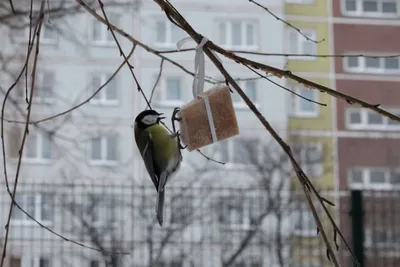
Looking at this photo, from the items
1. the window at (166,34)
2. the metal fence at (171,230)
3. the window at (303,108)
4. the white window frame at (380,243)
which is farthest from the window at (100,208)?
the window at (303,108)

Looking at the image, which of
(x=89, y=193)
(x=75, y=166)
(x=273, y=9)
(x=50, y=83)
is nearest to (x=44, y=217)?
(x=89, y=193)

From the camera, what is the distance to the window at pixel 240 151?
3.21 metres

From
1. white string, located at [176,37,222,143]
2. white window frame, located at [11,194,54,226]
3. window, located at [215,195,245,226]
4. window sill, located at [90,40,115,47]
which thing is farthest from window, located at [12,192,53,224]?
white string, located at [176,37,222,143]

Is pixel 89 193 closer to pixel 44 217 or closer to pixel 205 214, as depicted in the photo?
pixel 44 217

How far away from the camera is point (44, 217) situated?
7.73 ft

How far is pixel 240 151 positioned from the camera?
11.0ft

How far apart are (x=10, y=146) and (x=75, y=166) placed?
0.33m

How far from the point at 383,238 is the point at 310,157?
118 centimetres

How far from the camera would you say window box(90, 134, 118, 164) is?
3.33 metres

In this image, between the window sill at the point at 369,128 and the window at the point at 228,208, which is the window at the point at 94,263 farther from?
the window sill at the point at 369,128

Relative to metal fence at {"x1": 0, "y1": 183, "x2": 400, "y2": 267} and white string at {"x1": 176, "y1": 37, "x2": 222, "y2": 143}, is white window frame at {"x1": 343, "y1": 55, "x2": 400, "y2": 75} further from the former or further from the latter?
white string at {"x1": 176, "y1": 37, "x2": 222, "y2": 143}

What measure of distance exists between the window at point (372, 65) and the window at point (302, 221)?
1.35 metres

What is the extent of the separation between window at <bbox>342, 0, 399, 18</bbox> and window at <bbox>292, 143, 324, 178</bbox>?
0.86 m

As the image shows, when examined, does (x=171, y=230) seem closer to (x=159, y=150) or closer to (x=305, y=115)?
(x=305, y=115)
